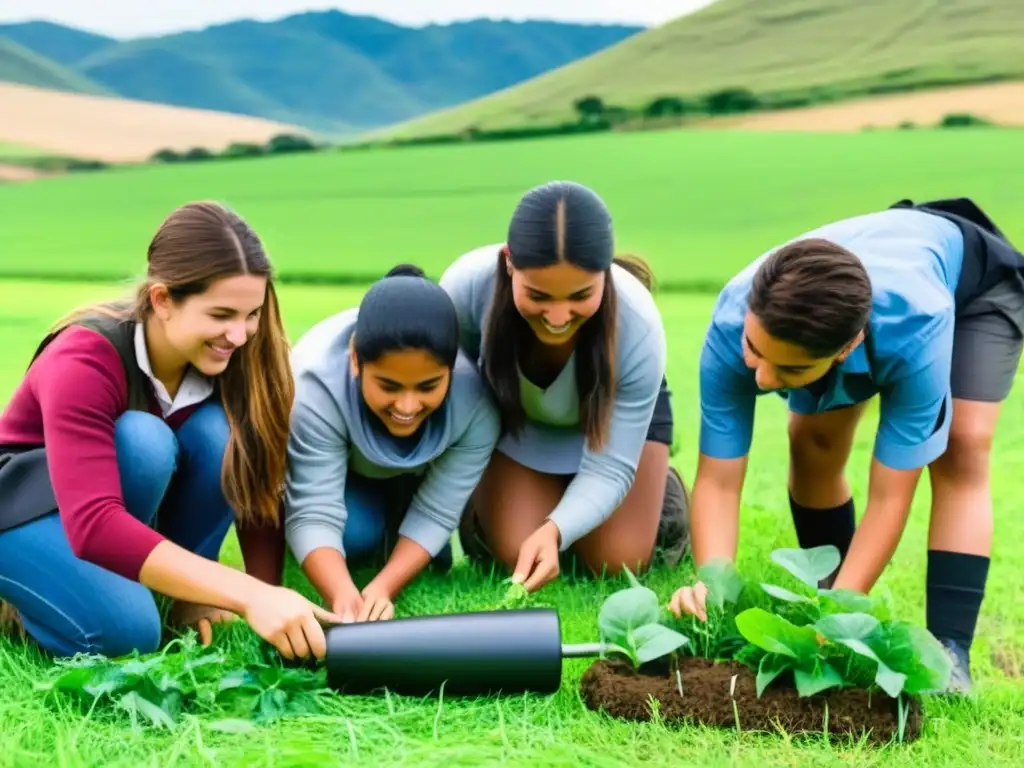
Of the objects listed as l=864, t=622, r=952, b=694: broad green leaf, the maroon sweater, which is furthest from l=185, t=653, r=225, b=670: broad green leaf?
l=864, t=622, r=952, b=694: broad green leaf

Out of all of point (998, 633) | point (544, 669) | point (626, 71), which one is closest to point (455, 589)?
point (544, 669)

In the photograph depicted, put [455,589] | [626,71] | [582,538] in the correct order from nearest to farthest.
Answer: [455,589], [582,538], [626,71]

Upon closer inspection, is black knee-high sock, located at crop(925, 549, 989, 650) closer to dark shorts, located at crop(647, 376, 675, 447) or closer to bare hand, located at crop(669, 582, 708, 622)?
bare hand, located at crop(669, 582, 708, 622)

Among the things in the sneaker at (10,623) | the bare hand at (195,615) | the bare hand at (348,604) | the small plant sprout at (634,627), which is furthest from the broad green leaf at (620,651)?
the sneaker at (10,623)

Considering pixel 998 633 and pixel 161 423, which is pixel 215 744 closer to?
pixel 161 423

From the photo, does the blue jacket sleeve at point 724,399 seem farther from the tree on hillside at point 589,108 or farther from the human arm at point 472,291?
the tree on hillside at point 589,108

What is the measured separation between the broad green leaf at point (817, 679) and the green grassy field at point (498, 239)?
0.35ft

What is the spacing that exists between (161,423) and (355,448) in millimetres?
591

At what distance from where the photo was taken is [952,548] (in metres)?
2.39

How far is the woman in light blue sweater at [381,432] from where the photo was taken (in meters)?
2.33

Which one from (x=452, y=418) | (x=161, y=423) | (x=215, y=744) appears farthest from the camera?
(x=452, y=418)

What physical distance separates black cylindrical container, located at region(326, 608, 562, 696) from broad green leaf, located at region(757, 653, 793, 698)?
0.41m

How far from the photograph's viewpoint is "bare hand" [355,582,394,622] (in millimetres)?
2428

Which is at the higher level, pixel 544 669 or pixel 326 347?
pixel 326 347
